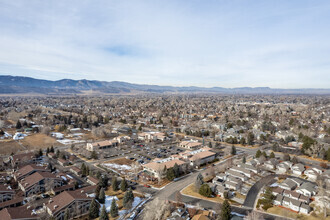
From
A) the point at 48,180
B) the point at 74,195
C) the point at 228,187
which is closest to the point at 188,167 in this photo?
the point at 228,187

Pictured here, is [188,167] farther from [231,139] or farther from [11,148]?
[11,148]

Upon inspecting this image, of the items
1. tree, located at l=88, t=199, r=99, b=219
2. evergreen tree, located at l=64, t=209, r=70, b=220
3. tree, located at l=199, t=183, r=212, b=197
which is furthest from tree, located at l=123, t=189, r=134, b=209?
tree, located at l=199, t=183, r=212, b=197

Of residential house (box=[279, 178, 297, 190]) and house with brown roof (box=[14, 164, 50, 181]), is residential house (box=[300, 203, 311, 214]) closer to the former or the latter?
residential house (box=[279, 178, 297, 190])

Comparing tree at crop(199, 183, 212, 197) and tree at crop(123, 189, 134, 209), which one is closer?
tree at crop(123, 189, 134, 209)

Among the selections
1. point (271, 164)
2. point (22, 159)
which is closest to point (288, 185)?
point (271, 164)

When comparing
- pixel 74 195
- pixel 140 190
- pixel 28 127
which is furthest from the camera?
pixel 28 127

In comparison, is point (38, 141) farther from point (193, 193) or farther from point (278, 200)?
point (278, 200)

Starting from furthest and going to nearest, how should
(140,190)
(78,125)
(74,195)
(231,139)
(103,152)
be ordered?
(78,125), (231,139), (103,152), (140,190), (74,195)
